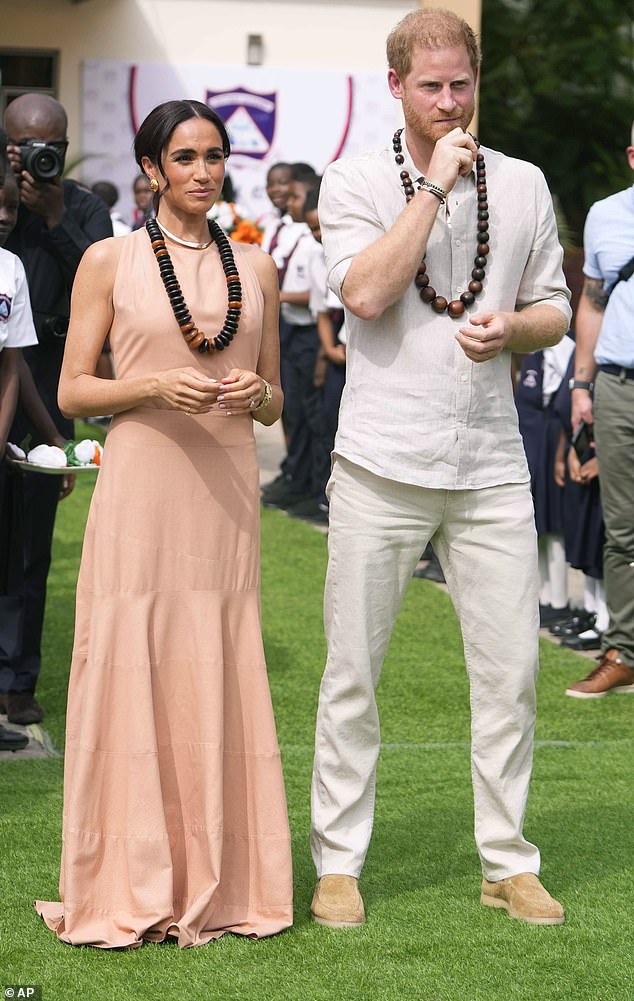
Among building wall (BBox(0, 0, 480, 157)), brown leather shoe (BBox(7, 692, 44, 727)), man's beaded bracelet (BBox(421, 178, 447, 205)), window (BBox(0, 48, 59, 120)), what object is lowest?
brown leather shoe (BBox(7, 692, 44, 727))

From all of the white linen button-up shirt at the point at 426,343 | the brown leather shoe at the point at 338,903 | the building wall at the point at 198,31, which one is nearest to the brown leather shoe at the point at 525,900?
the brown leather shoe at the point at 338,903

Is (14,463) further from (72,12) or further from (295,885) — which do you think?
(72,12)

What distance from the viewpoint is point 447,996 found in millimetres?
3973

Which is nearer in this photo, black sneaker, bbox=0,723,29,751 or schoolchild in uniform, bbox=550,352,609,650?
black sneaker, bbox=0,723,29,751

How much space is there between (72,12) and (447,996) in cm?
1689

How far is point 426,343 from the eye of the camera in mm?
4258

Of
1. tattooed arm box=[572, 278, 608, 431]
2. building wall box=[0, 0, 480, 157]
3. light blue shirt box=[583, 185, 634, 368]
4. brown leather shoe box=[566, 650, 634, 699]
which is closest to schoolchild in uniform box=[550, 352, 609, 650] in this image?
tattooed arm box=[572, 278, 608, 431]

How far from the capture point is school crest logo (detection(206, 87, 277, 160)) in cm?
1903

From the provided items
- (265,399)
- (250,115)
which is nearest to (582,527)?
(265,399)

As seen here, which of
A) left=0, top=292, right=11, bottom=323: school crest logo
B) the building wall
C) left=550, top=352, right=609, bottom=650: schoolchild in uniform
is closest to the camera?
left=0, top=292, right=11, bottom=323: school crest logo

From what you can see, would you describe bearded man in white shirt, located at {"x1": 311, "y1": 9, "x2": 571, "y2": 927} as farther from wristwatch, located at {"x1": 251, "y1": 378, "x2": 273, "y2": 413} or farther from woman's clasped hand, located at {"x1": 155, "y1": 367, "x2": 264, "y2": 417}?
woman's clasped hand, located at {"x1": 155, "y1": 367, "x2": 264, "y2": 417}

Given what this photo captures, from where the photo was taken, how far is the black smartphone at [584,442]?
795 centimetres

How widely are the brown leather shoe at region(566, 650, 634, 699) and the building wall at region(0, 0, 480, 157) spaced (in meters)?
12.9

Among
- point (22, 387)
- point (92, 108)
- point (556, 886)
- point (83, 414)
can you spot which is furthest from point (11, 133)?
point (92, 108)
